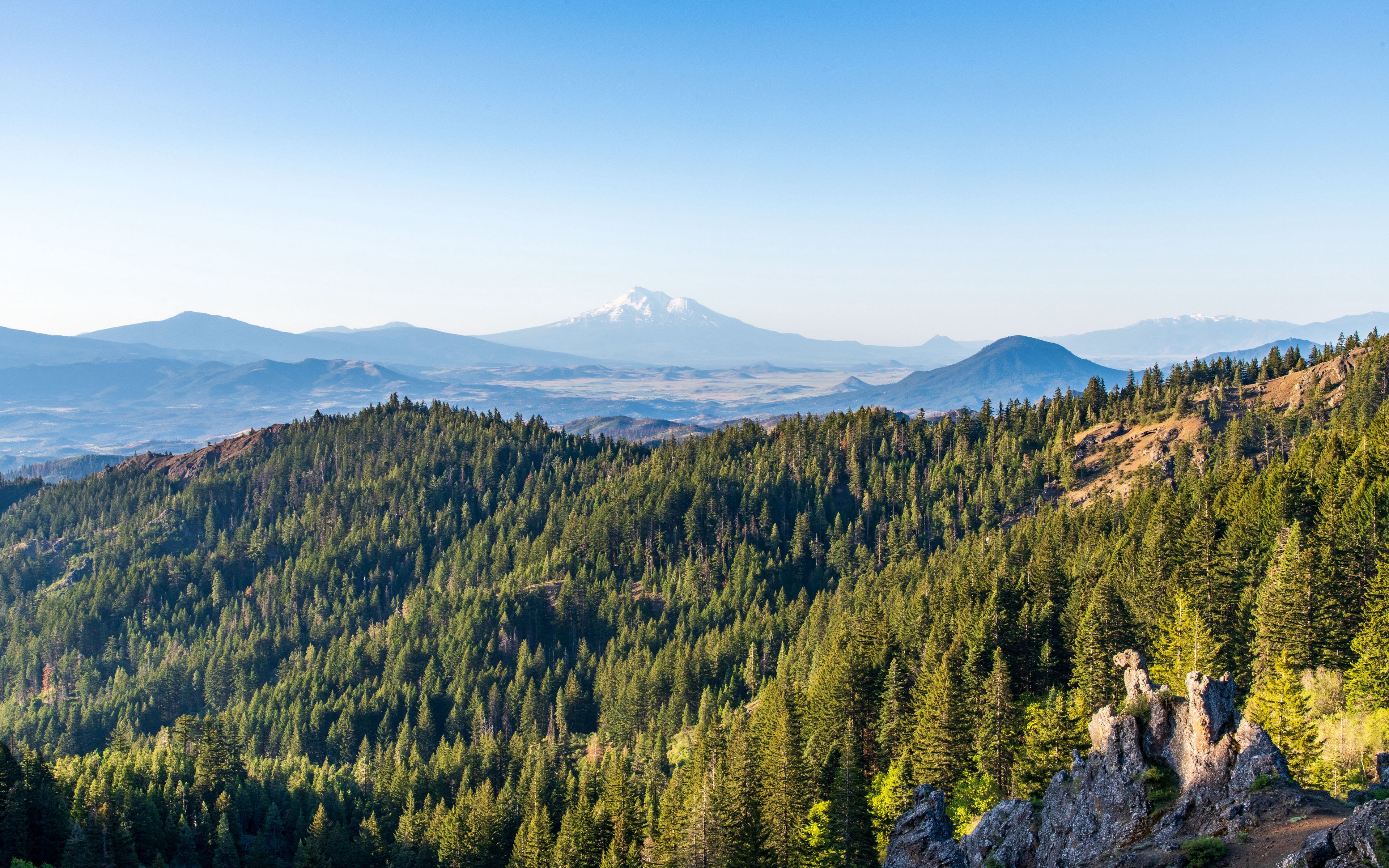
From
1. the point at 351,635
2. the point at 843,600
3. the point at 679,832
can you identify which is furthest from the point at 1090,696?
the point at 351,635

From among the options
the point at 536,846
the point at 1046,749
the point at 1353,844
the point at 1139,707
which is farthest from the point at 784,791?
the point at 1353,844

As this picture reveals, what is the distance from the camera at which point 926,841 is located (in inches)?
1677

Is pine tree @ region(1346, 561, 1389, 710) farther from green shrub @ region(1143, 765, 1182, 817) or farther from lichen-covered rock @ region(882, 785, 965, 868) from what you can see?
lichen-covered rock @ region(882, 785, 965, 868)

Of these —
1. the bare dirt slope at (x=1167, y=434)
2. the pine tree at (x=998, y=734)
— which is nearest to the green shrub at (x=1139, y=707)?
the pine tree at (x=998, y=734)

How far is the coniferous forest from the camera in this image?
55375 mm

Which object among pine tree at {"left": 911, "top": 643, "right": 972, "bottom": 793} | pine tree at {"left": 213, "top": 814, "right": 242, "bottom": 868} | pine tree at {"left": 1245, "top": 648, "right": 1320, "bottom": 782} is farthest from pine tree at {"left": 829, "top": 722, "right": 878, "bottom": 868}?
pine tree at {"left": 213, "top": 814, "right": 242, "bottom": 868}

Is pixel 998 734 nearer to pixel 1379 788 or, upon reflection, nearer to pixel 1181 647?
Answer: pixel 1181 647

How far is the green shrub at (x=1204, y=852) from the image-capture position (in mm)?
28156

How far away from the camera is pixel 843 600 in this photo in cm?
13738

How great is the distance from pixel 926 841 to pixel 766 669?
299 ft

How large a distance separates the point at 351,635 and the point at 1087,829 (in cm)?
18637

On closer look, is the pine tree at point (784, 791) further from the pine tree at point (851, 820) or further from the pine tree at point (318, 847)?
the pine tree at point (318, 847)

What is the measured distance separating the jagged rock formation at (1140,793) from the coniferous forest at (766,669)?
10.6 meters

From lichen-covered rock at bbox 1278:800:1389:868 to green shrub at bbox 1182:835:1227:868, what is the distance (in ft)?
11.2
